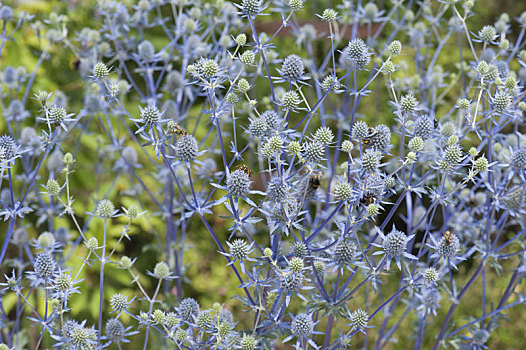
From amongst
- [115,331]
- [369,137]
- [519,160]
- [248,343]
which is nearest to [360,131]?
[369,137]

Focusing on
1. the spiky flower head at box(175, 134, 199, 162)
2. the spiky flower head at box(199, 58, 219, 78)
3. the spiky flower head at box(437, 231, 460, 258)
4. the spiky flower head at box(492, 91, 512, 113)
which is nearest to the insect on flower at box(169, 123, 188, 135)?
the spiky flower head at box(175, 134, 199, 162)

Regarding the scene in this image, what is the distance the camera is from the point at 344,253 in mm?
1694

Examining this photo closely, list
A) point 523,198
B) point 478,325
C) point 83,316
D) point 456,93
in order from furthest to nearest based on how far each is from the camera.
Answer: point 456,93 < point 83,316 < point 478,325 < point 523,198

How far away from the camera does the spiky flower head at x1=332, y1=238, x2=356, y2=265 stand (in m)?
1.69

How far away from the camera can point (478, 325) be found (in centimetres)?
228

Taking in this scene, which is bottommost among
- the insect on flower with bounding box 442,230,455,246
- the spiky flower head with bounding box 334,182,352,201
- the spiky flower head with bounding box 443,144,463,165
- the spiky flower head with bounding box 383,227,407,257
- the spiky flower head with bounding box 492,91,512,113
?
the insect on flower with bounding box 442,230,455,246

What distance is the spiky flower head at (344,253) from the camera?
1692mm

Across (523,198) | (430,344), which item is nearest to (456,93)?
(430,344)

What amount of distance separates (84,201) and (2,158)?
6.59 feet

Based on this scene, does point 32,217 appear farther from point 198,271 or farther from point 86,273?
point 198,271

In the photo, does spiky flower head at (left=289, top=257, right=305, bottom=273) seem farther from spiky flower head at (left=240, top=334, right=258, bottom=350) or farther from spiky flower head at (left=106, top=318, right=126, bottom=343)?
spiky flower head at (left=106, top=318, right=126, bottom=343)

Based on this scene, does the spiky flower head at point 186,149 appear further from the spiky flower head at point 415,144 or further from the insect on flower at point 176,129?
the spiky flower head at point 415,144

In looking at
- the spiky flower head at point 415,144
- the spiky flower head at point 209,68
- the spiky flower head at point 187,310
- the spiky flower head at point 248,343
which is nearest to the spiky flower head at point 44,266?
the spiky flower head at point 187,310

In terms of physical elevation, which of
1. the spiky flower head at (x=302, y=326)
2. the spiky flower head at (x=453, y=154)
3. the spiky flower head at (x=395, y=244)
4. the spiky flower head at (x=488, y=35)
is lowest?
the spiky flower head at (x=302, y=326)
